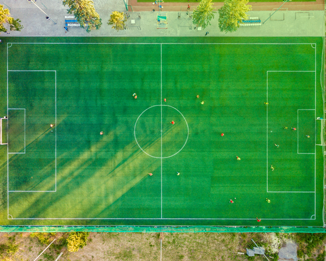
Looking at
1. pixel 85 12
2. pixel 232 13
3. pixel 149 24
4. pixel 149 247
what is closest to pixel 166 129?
pixel 149 24

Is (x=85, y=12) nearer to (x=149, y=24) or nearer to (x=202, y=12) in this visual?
(x=149, y=24)

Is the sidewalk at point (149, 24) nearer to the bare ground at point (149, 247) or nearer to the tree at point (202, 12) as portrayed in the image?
the tree at point (202, 12)

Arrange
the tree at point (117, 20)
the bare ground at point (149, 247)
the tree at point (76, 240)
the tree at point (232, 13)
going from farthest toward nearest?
the bare ground at point (149, 247) → the tree at point (76, 240) → the tree at point (117, 20) → the tree at point (232, 13)

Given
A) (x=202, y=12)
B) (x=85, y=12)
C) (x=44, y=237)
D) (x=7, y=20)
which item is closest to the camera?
(x=85, y=12)

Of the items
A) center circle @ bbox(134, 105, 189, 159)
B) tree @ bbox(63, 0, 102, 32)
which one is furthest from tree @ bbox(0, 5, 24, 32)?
center circle @ bbox(134, 105, 189, 159)

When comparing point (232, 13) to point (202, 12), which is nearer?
point (232, 13)

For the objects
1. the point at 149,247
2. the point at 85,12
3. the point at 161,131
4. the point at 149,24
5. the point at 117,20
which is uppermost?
A: the point at 149,24

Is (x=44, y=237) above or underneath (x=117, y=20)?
underneath

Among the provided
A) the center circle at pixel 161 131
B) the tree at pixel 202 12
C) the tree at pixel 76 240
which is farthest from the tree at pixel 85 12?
the tree at pixel 76 240

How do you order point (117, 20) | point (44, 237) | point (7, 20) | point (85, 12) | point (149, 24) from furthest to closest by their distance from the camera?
point (149, 24) < point (44, 237) < point (7, 20) < point (117, 20) < point (85, 12)
